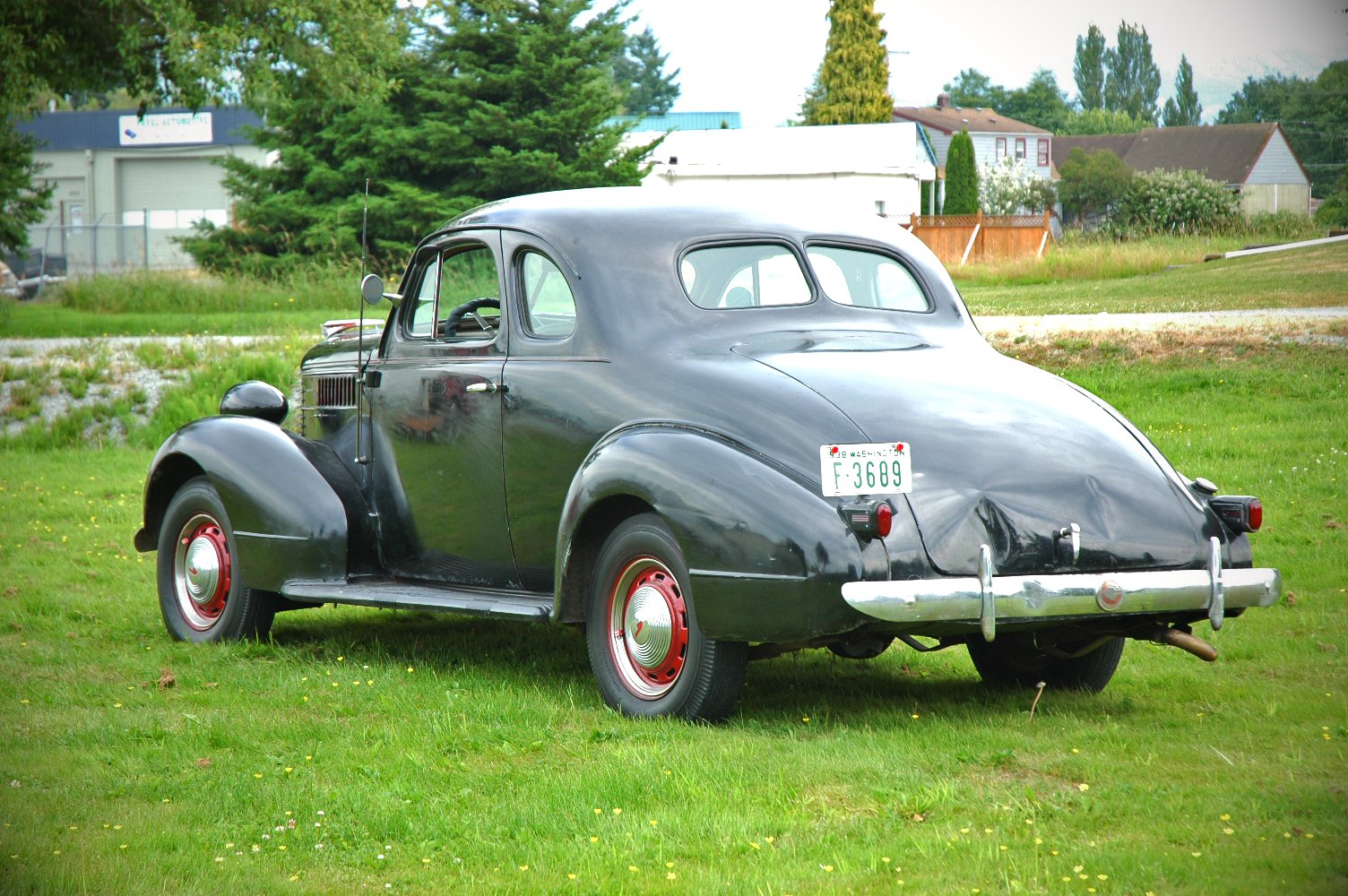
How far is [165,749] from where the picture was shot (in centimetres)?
496

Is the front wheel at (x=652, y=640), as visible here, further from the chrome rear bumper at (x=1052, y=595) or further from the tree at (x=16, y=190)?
the tree at (x=16, y=190)

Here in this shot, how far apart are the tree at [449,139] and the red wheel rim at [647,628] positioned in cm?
2274

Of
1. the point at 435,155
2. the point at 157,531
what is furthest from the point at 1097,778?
the point at 435,155

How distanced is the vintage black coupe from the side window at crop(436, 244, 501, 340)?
17mm

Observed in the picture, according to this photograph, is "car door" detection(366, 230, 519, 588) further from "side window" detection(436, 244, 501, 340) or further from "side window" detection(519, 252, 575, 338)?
"side window" detection(519, 252, 575, 338)

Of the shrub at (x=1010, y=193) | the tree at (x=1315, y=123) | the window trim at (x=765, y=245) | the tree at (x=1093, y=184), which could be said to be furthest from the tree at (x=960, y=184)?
the window trim at (x=765, y=245)

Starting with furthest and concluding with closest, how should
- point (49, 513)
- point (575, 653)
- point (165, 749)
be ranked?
point (49, 513) < point (575, 653) < point (165, 749)

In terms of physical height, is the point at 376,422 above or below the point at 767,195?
below

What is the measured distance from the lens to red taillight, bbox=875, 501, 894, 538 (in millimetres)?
4664

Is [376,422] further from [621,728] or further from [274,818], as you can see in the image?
[274,818]

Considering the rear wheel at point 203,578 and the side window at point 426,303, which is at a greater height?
the side window at point 426,303

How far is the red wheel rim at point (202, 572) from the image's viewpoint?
7113 mm

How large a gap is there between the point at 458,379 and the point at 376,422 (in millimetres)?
723

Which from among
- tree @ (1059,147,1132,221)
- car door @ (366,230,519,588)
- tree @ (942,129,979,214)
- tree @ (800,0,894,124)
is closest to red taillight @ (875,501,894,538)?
car door @ (366,230,519,588)
